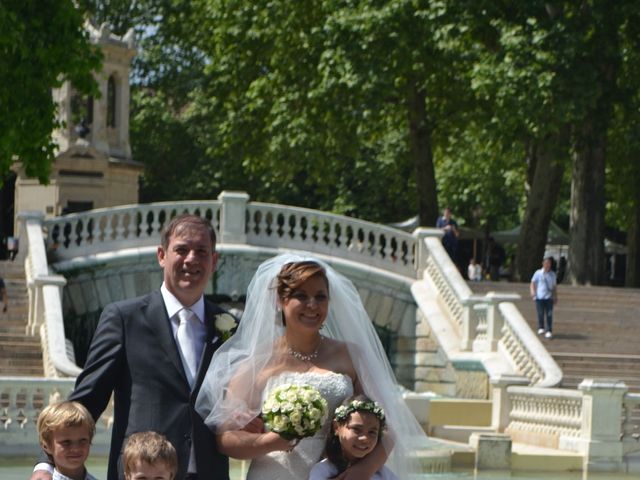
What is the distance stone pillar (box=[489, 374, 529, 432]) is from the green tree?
6.53 meters

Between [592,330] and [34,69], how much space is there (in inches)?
402

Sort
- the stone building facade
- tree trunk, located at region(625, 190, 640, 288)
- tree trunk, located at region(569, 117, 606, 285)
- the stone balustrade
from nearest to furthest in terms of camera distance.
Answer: the stone balustrade → tree trunk, located at region(569, 117, 606, 285) → the stone building facade → tree trunk, located at region(625, 190, 640, 288)

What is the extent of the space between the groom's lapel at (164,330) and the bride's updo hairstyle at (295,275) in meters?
0.43

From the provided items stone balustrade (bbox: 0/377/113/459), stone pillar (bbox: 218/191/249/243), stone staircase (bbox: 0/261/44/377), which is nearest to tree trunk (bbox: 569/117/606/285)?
stone pillar (bbox: 218/191/249/243)

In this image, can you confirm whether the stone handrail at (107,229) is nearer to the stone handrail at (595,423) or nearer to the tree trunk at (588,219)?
the tree trunk at (588,219)

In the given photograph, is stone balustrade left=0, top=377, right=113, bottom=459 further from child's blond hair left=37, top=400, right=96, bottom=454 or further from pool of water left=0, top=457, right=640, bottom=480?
child's blond hair left=37, top=400, right=96, bottom=454

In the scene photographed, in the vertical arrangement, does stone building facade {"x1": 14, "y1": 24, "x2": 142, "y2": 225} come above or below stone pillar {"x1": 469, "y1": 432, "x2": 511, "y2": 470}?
above

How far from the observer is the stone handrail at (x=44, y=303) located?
2055cm

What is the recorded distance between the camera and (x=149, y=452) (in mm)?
5656

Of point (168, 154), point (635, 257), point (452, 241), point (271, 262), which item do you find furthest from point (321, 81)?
point (271, 262)

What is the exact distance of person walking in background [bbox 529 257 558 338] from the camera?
999 inches

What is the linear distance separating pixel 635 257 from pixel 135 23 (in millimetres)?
16064

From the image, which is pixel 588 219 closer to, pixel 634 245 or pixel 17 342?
pixel 634 245

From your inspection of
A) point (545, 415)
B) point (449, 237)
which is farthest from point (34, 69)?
point (449, 237)
